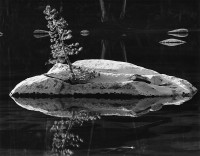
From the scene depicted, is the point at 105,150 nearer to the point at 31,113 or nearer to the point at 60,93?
the point at 31,113

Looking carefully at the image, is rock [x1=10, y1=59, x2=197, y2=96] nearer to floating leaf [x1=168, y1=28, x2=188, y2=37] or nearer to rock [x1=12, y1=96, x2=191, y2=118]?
rock [x1=12, y1=96, x2=191, y2=118]

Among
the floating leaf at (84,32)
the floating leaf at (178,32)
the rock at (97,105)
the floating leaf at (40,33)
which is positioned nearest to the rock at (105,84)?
the rock at (97,105)

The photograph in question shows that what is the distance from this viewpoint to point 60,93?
1827cm

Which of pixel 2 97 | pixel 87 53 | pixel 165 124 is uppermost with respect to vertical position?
pixel 165 124

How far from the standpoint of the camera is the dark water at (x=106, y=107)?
39.1 ft

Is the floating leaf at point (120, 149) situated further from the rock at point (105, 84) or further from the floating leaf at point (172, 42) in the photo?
the floating leaf at point (172, 42)

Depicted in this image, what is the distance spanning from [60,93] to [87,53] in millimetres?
17285

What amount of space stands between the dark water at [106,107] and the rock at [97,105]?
0.03 meters

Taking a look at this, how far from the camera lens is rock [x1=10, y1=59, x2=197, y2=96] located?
58.5ft

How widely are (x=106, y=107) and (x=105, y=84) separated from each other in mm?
1840

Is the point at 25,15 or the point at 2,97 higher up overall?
the point at 2,97

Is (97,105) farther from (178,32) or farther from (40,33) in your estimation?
(40,33)

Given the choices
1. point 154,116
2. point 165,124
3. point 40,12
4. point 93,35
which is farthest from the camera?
point 40,12

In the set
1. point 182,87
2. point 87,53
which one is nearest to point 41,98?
point 182,87
